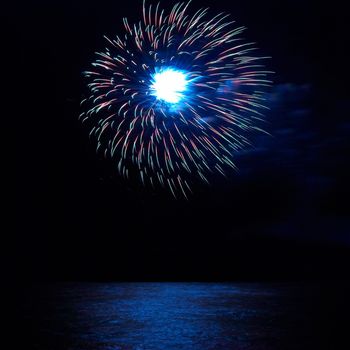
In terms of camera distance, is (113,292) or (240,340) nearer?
(240,340)

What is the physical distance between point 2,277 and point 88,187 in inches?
376

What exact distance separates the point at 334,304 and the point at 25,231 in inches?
552

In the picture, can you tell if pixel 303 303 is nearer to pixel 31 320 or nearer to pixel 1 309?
pixel 31 320

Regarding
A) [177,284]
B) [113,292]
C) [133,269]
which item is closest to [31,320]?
[113,292]

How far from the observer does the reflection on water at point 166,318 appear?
485cm

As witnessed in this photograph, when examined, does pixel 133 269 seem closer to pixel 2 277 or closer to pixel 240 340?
pixel 2 277

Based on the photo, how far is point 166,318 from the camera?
626cm

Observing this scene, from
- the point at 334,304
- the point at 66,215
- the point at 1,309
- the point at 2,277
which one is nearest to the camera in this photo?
the point at 1,309

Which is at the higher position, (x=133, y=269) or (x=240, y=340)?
(x=133, y=269)

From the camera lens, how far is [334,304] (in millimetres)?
7547

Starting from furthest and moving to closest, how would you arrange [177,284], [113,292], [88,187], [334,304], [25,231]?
[88,187] < [25,231] < [177,284] < [113,292] < [334,304]

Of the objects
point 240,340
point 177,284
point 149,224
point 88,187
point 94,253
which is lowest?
point 240,340

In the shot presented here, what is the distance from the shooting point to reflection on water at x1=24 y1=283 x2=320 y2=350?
4848 mm

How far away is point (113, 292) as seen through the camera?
9.13 meters
